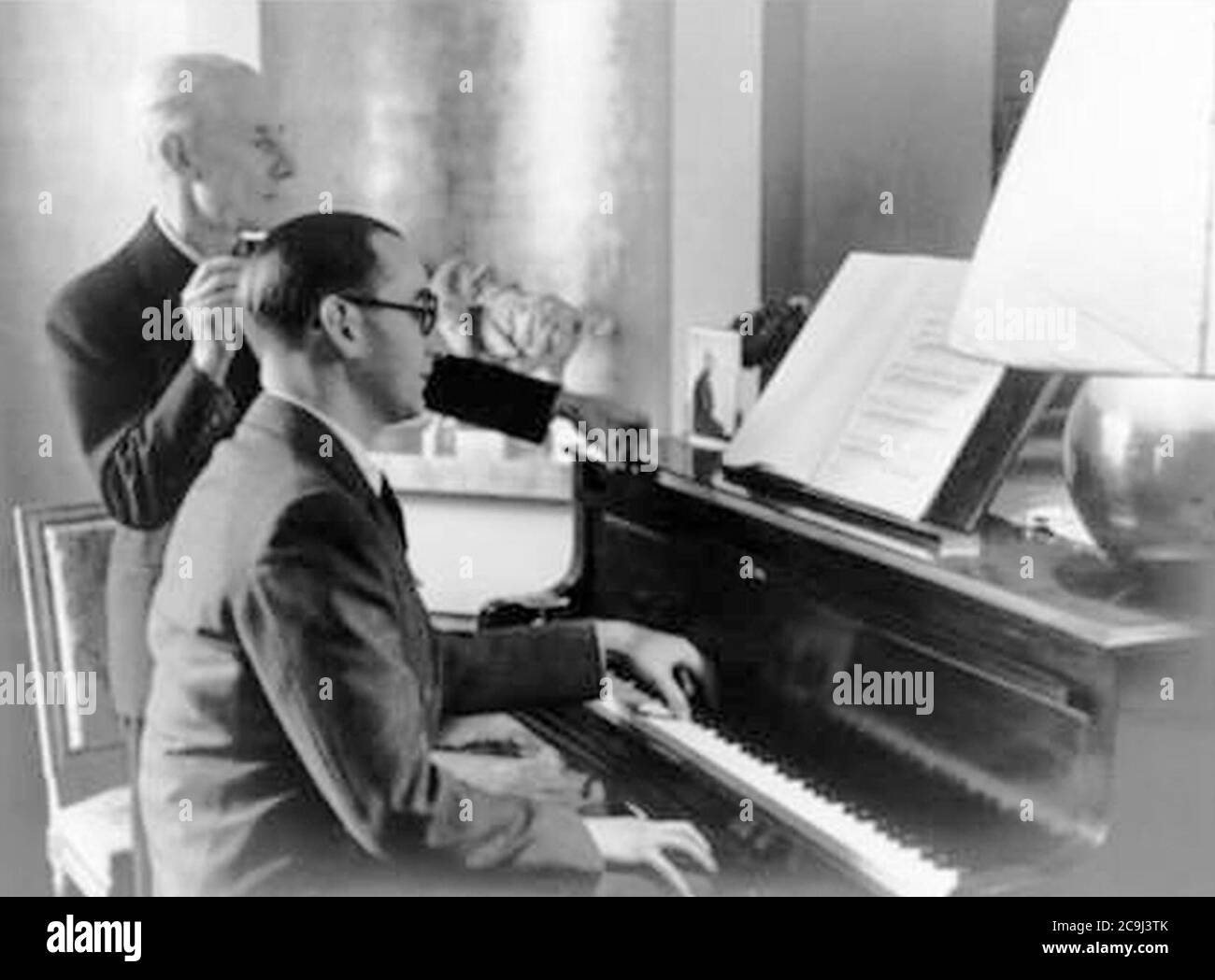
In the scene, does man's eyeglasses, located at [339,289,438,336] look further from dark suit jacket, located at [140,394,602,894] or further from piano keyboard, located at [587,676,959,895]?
piano keyboard, located at [587,676,959,895]

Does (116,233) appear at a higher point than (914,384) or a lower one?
higher

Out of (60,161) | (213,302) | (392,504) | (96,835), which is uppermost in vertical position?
(60,161)

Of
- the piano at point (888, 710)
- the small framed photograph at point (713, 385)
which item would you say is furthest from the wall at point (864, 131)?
the piano at point (888, 710)

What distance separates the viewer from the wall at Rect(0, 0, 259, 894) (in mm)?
1722

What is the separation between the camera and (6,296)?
5.73 ft

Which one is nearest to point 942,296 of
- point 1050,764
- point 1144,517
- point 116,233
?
Result: point 1144,517

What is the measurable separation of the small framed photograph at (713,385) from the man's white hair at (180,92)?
1.79ft

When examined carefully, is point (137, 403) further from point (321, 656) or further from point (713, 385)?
point (713, 385)

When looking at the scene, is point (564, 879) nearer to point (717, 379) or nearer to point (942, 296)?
point (717, 379)

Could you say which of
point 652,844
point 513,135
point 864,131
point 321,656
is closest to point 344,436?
point 321,656

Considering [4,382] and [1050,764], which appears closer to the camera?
[1050,764]

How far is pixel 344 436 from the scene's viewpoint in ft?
5.49

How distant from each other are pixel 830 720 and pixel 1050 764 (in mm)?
268

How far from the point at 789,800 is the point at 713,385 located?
475 mm
